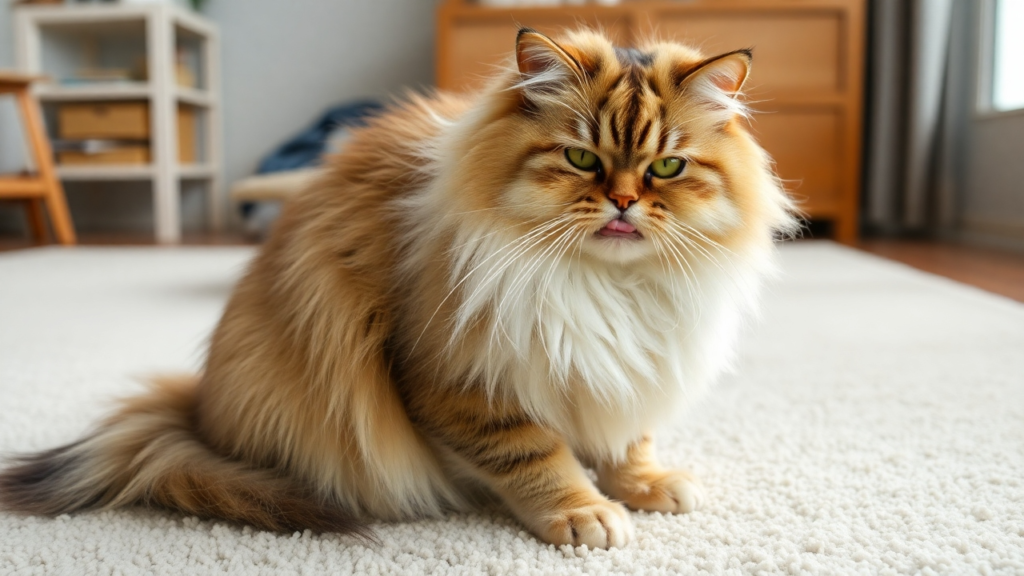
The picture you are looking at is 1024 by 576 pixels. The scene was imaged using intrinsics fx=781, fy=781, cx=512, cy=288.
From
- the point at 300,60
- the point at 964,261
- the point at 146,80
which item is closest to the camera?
the point at 964,261

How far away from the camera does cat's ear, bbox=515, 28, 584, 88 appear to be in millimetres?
866

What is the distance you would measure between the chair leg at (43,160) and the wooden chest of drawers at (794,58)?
2101 mm

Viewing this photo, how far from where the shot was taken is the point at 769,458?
3.67 ft

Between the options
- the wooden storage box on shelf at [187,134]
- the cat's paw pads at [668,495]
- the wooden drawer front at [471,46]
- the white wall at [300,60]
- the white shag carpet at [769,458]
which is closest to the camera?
the white shag carpet at [769,458]

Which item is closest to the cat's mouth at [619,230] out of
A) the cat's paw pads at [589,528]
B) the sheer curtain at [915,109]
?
the cat's paw pads at [589,528]

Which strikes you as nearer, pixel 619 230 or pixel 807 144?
pixel 619 230

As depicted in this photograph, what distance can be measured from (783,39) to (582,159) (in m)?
3.41

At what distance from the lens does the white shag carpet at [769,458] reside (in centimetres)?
81

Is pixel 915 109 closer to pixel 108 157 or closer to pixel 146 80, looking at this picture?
pixel 146 80

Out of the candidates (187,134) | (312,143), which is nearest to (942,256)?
(312,143)

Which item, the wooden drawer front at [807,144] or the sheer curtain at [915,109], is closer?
the sheer curtain at [915,109]

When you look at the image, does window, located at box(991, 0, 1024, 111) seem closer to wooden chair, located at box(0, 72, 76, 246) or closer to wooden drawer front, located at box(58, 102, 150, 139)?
wooden drawer front, located at box(58, 102, 150, 139)

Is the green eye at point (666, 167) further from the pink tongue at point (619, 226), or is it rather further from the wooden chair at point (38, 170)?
the wooden chair at point (38, 170)

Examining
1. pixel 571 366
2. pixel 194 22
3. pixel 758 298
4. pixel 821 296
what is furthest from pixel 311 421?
pixel 194 22
